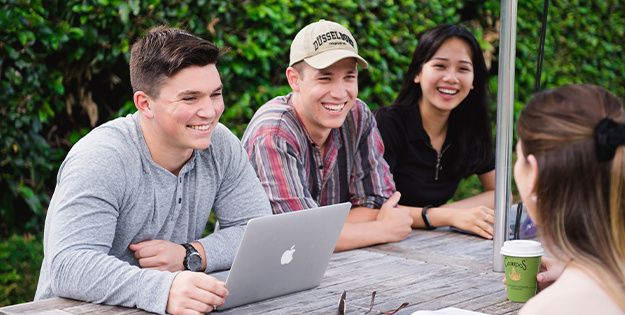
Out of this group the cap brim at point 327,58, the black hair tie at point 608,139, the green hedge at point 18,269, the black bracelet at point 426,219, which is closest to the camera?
the black hair tie at point 608,139

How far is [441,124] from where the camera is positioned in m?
3.60

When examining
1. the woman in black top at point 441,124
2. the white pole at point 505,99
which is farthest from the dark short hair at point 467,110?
the white pole at point 505,99

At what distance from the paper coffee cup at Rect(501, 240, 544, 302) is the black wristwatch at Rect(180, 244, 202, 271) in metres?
0.93

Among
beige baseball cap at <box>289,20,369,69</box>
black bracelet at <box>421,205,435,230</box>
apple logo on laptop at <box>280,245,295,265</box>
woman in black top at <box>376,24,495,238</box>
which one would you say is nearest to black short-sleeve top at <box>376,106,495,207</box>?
woman in black top at <box>376,24,495,238</box>

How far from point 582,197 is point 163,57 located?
1.34 metres

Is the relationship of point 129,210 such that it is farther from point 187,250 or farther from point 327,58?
point 327,58

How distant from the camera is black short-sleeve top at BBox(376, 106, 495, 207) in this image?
3.48 m

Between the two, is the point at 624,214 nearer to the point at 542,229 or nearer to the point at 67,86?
the point at 542,229

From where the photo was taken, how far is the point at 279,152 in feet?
8.68

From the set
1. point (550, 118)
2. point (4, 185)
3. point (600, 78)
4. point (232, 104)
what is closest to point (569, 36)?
point (600, 78)

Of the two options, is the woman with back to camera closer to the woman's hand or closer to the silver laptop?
the woman's hand

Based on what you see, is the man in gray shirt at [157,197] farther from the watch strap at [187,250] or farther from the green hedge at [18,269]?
the green hedge at [18,269]

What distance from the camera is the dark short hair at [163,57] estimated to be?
85.2 inches

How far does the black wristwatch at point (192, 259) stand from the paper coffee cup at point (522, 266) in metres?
0.93
